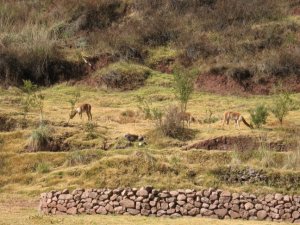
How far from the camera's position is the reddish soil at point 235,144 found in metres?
22.2

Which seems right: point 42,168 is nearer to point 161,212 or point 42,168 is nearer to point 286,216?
point 161,212

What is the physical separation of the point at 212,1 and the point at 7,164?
3170cm

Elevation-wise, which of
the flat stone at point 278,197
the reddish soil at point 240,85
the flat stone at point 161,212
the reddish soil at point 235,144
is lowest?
the flat stone at point 161,212

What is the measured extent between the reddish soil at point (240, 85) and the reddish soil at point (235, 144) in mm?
13942

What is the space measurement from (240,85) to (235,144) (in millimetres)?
15514

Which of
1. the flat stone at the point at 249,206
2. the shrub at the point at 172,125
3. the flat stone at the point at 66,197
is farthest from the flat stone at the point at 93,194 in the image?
the shrub at the point at 172,125

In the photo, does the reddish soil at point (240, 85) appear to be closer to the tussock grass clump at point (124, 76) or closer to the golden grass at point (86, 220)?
the tussock grass clump at point (124, 76)

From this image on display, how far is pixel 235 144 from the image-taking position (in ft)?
73.6

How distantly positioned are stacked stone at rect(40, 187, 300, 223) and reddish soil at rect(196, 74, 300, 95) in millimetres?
21504

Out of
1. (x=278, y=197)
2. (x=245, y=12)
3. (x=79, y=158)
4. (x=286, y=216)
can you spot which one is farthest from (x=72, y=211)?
(x=245, y=12)

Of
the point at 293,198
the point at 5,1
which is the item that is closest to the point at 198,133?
the point at 293,198

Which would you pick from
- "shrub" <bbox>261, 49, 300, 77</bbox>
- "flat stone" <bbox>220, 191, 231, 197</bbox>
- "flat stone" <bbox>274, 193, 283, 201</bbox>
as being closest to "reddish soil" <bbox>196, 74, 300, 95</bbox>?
"shrub" <bbox>261, 49, 300, 77</bbox>

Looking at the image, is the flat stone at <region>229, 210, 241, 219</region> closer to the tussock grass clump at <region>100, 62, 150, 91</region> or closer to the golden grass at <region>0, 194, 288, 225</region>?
the golden grass at <region>0, 194, 288, 225</region>

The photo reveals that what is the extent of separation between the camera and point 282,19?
44406 millimetres
